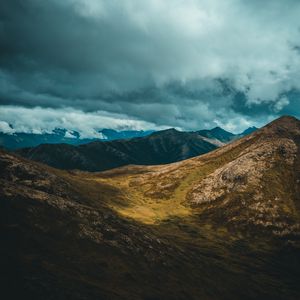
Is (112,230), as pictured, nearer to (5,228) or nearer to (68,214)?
(68,214)

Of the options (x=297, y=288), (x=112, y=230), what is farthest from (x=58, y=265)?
(x=297, y=288)

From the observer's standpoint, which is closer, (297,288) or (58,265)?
(58,265)

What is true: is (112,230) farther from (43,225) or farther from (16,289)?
(16,289)

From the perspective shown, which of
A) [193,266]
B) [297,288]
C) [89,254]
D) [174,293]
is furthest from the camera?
[297,288]

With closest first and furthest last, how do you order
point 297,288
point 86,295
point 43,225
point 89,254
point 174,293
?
point 86,295, point 174,293, point 89,254, point 43,225, point 297,288

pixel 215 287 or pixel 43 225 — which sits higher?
pixel 43 225

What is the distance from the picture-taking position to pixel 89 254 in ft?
419

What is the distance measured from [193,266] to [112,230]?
39.3 m

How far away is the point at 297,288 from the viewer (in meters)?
165

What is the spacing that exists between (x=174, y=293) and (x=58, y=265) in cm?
4079

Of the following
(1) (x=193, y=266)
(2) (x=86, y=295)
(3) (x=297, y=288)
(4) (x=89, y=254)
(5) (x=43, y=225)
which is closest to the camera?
(2) (x=86, y=295)

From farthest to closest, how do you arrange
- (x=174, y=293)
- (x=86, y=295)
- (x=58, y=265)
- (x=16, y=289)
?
(x=174, y=293) < (x=58, y=265) < (x=86, y=295) < (x=16, y=289)

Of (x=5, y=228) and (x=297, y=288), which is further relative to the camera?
(x=297, y=288)

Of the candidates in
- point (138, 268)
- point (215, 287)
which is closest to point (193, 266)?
point (215, 287)
